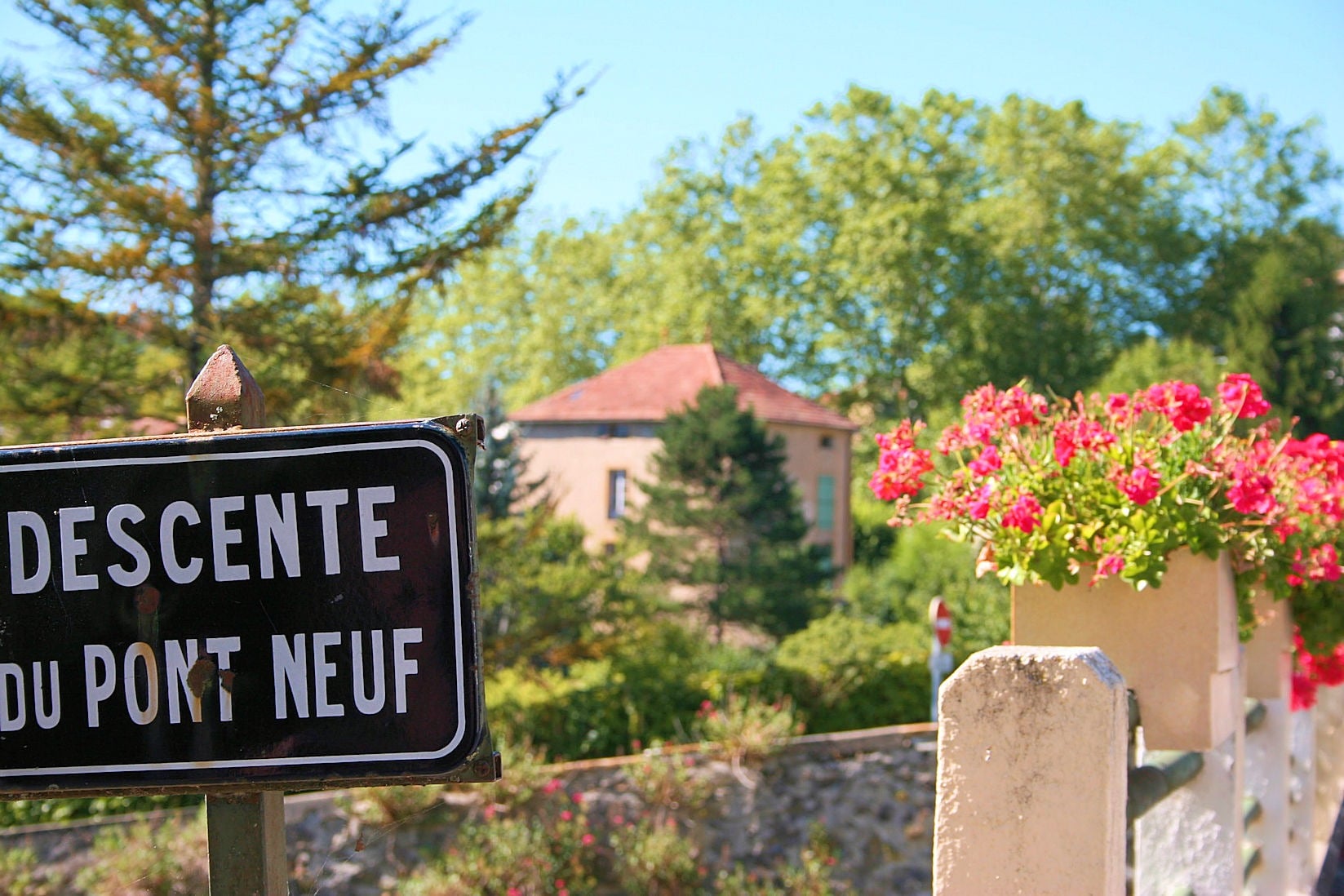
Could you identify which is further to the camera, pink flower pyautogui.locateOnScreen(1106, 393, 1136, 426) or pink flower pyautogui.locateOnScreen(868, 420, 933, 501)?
pink flower pyautogui.locateOnScreen(868, 420, 933, 501)

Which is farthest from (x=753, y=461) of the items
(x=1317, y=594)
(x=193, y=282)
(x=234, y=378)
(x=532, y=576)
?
(x=234, y=378)

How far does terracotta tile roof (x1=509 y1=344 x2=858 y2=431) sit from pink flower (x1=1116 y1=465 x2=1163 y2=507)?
25.1 metres

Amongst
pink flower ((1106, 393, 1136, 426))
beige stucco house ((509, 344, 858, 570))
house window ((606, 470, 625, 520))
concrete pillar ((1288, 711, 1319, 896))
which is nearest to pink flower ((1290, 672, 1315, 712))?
concrete pillar ((1288, 711, 1319, 896))

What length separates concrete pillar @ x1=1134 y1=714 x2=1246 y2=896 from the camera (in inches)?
118

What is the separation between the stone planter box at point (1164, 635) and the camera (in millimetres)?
2658

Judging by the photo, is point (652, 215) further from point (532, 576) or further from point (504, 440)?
point (532, 576)

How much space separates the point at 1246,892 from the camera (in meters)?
3.88

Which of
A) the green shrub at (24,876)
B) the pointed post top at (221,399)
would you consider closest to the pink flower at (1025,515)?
the pointed post top at (221,399)

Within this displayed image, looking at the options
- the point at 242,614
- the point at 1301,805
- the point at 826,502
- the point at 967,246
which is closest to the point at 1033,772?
the point at 242,614

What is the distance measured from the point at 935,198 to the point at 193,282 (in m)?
29.9

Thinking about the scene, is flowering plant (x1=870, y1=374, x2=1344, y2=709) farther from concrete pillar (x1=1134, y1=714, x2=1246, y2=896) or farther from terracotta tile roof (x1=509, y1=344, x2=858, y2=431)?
terracotta tile roof (x1=509, y1=344, x2=858, y2=431)

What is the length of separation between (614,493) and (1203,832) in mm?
25875

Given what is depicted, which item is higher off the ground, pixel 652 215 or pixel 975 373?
pixel 652 215

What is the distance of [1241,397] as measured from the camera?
3.11 meters
